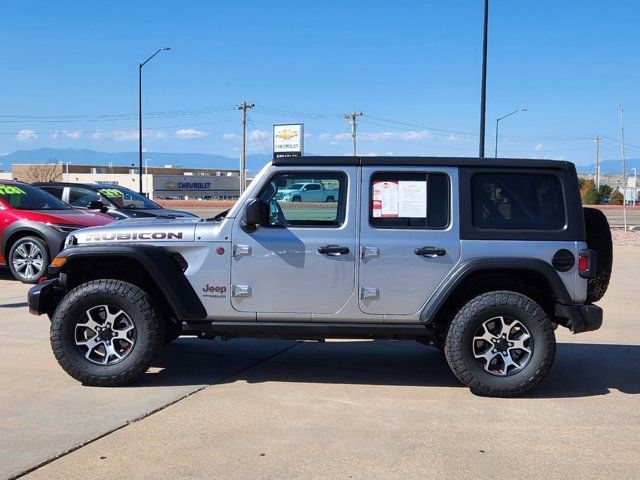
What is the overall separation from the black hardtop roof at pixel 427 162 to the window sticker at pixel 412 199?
172 millimetres

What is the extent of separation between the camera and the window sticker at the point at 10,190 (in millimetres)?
11631

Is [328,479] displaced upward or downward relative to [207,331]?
downward

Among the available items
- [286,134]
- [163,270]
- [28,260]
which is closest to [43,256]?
[28,260]

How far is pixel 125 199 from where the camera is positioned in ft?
51.7

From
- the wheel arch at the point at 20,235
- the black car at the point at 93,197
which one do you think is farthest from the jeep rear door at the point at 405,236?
the black car at the point at 93,197

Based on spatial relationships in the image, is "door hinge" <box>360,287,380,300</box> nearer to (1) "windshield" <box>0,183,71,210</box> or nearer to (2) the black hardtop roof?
(2) the black hardtop roof

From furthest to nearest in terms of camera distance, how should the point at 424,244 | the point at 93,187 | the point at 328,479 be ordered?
the point at 93,187 < the point at 424,244 < the point at 328,479

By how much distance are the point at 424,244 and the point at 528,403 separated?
1437mm

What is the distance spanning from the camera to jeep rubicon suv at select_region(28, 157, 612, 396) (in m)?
5.48

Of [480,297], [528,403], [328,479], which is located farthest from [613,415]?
[328,479]

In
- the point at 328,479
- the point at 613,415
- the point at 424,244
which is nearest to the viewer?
the point at 328,479

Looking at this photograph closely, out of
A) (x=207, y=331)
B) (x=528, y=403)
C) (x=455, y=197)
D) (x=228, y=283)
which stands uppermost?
(x=455, y=197)

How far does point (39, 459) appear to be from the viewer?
4.09 m

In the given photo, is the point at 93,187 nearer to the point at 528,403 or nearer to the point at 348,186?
the point at 348,186
